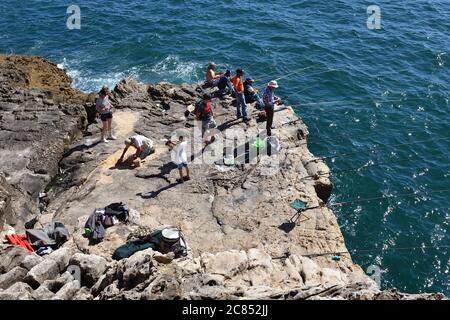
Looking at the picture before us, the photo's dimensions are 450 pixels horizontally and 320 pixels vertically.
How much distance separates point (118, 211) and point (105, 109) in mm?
5938

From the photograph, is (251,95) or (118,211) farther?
(251,95)

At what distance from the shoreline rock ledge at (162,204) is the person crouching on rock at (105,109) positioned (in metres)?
0.75

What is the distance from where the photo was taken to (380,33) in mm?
40156

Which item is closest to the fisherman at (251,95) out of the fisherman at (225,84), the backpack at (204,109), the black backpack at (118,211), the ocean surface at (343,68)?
the fisherman at (225,84)

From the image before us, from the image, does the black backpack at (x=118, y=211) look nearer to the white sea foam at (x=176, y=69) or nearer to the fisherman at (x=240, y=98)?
the fisherman at (x=240, y=98)

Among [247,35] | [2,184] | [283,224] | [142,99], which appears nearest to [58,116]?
[142,99]

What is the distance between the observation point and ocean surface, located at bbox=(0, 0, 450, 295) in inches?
926

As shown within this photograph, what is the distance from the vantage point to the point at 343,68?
35.4 m

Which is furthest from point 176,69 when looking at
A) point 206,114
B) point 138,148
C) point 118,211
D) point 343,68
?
point 118,211

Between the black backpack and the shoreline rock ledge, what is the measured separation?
0.38 m

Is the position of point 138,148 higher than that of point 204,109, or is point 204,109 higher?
point 204,109

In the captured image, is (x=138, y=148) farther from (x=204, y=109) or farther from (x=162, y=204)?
(x=204, y=109)

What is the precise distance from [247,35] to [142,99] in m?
16.6
